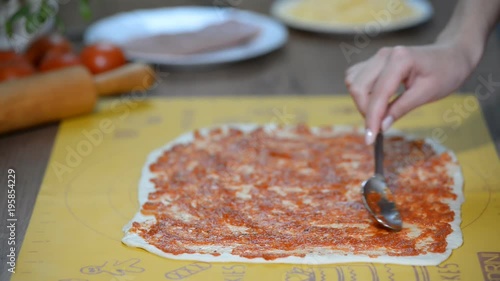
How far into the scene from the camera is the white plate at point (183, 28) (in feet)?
7.29

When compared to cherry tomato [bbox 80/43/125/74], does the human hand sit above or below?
above

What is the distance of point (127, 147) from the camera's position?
5.90ft

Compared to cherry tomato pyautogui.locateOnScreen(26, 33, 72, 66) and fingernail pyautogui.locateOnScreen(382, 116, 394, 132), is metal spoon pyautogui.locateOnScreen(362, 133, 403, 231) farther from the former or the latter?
cherry tomato pyautogui.locateOnScreen(26, 33, 72, 66)

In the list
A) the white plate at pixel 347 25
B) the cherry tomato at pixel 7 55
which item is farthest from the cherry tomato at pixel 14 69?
the white plate at pixel 347 25

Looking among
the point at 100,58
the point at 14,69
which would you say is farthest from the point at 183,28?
the point at 14,69

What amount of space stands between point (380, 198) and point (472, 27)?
1.47ft

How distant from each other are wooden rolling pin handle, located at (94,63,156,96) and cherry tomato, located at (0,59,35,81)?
180 mm

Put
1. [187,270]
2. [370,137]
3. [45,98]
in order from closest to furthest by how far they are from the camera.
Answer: [187,270], [370,137], [45,98]

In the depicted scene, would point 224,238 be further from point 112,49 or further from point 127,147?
point 112,49

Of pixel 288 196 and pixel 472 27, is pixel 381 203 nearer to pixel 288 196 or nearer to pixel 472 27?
pixel 288 196

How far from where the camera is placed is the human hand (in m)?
1.46

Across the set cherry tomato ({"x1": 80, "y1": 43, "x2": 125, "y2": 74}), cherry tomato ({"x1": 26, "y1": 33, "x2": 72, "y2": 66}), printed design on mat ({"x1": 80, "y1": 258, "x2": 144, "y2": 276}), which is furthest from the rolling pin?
printed design on mat ({"x1": 80, "y1": 258, "x2": 144, "y2": 276})

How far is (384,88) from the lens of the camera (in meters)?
1.46

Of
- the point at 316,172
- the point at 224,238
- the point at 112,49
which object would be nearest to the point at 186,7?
the point at 112,49
